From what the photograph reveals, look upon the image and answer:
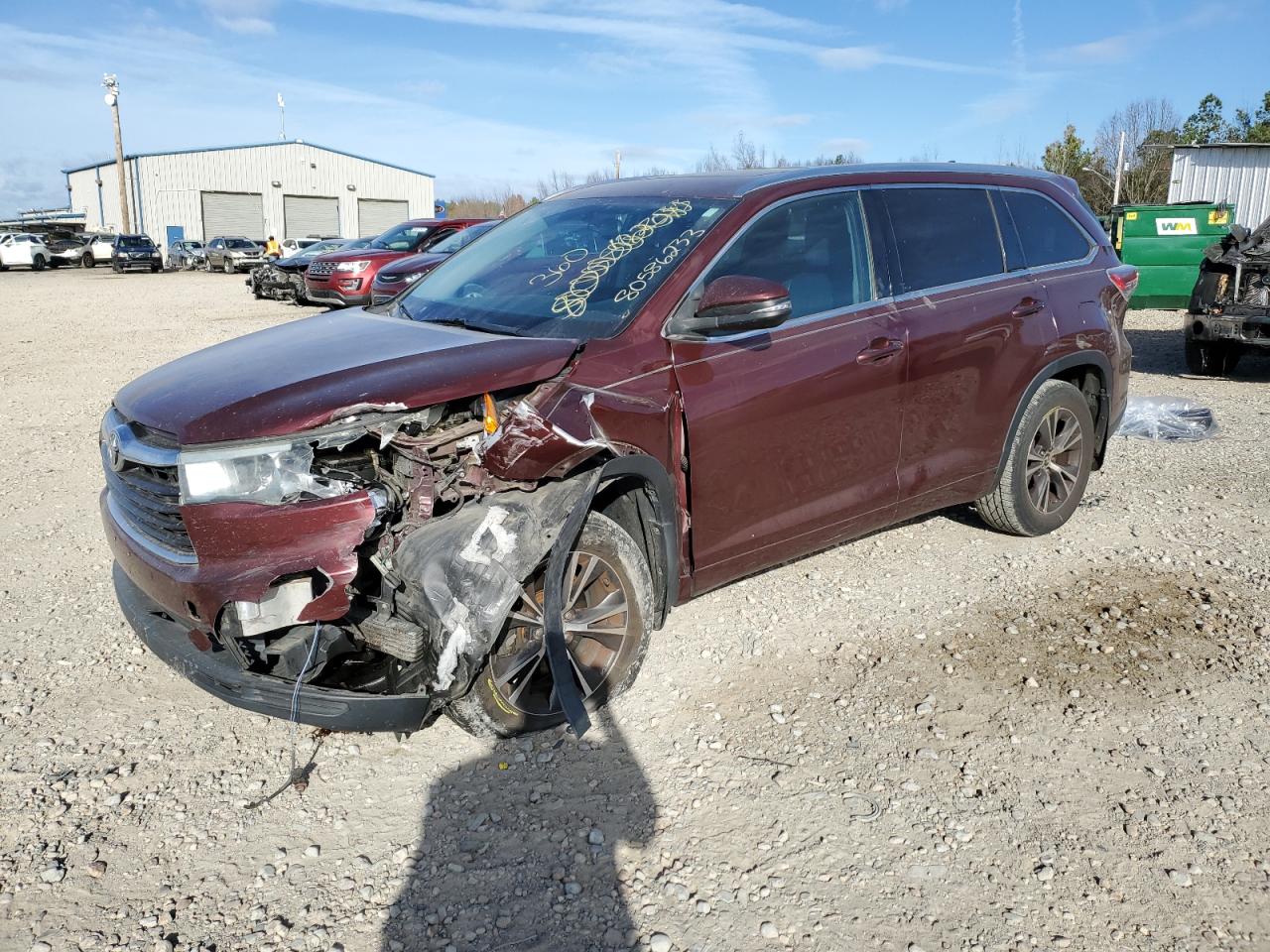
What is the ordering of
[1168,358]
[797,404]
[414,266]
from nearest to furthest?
[797,404], [1168,358], [414,266]

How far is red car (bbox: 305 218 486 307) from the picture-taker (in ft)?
53.9

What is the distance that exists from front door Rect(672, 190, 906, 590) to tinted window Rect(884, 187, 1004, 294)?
0.25 m

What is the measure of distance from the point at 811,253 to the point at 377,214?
2194 inches

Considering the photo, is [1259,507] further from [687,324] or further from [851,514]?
[687,324]

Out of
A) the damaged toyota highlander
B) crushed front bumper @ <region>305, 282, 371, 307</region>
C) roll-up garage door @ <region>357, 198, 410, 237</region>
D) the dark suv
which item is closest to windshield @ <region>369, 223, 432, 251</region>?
crushed front bumper @ <region>305, 282, 371, 307</region>

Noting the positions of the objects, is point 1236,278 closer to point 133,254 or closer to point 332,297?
point 332,297

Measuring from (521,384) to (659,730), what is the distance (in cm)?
137

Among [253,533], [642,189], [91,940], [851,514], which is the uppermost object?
[642,189]

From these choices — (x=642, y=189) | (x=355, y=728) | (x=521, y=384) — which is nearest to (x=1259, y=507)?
(x=642, y=189)

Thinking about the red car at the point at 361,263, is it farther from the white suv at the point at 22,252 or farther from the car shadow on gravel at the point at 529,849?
the white suv at the point at 22,252

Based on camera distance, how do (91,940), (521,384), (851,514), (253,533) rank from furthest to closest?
(851,514) → (521,384) → (253,533) → (91,940)

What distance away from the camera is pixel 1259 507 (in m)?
6.04

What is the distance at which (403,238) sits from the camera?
58.2 feet

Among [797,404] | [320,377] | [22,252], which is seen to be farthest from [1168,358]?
[22,252]
